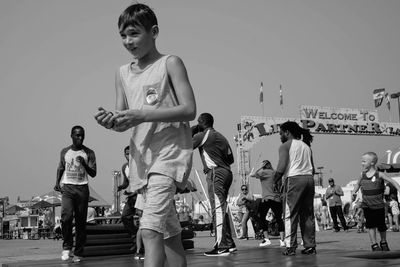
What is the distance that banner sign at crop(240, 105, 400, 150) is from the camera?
29.3m

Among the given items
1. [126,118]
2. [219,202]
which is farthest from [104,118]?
[219,202]

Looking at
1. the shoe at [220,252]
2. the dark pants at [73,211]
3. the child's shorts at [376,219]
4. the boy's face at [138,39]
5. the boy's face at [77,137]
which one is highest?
the boy's face at [77,137]

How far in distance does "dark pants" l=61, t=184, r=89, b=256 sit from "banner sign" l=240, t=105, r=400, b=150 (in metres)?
22.2

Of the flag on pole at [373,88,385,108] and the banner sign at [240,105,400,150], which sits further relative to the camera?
the flag on pole at [373,88,385,108]

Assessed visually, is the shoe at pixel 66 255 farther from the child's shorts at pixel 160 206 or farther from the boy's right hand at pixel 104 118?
the boy's right hand at pixel 104 118

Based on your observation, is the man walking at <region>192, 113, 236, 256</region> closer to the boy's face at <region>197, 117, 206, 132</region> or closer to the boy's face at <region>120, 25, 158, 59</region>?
the boy's face at <region>197, 117, 206, 132</region>

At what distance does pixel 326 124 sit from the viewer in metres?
31.6

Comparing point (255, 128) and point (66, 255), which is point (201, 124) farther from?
point (255, 128)

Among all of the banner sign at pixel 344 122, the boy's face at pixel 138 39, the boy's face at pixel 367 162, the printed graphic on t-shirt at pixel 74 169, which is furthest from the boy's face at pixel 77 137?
the banner sign at pixel 344 122

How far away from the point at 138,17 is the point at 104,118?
0.65m

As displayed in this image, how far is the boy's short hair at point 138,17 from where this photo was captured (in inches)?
106

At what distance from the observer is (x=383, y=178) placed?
309 inches

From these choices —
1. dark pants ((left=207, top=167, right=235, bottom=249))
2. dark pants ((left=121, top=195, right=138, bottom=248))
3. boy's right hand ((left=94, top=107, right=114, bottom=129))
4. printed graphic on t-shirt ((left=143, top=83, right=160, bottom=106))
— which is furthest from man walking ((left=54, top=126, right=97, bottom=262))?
boy's right hand ((left=94, top=107, right=114, bottom=129))

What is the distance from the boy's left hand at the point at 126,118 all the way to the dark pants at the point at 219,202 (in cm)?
475
